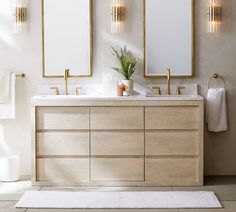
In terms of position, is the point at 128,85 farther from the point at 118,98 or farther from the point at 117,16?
the point at 117,16

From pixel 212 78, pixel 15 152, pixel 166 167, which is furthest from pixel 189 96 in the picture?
pixel 15 152

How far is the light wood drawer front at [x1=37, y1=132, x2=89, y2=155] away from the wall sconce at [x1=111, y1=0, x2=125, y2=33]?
1.07m

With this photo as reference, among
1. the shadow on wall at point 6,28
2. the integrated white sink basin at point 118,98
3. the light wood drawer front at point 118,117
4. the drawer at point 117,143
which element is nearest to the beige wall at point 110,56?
the shadow on wall at point 6,28

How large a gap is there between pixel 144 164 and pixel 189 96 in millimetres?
785

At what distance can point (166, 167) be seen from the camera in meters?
5.47

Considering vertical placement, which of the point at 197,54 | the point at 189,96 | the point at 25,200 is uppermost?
the point at 197,54

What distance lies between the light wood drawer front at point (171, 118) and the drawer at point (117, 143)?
0.15m

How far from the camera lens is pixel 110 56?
5.85m

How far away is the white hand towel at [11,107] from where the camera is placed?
18.9ft

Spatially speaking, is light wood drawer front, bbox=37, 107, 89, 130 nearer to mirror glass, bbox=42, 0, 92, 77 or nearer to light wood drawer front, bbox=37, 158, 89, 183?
light wood drawer front, bbox=37, 158, 89, 183

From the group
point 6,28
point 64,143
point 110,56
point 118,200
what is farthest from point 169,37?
point 118,200

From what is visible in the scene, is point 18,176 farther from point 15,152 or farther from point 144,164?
point 144,164

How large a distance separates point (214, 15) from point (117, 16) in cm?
90

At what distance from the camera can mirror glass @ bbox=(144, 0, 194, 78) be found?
5770mm
